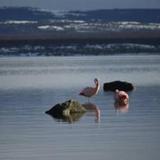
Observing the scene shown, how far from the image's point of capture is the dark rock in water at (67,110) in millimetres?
23402

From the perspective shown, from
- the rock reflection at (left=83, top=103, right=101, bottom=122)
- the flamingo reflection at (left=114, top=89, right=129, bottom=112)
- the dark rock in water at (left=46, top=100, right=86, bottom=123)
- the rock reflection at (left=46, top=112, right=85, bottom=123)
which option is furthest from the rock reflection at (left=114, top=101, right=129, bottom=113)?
the rock reflection at (left=46, top=112, right=85, bottom=123)

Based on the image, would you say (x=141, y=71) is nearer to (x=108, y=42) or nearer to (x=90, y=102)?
(x=90, y=102)

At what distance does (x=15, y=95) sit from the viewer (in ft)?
101

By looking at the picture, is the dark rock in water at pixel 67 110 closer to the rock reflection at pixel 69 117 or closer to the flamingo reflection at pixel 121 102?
the rock reflection at pixel 69 117

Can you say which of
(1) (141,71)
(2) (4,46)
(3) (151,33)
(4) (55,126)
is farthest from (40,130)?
(3) (151,33)

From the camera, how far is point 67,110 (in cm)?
2372

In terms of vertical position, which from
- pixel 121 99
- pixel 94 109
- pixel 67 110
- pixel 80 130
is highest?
pixel 80 130

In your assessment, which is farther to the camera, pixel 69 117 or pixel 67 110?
pixel 67 110

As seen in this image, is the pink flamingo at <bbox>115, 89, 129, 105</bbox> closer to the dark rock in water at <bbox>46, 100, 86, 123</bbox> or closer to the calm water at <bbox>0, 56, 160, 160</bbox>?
the calm water at <bbox>0, 56, 160, 160</bbox>

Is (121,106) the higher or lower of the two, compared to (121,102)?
higher

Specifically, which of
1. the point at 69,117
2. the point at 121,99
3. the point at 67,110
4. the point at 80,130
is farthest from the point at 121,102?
the point at 80,130

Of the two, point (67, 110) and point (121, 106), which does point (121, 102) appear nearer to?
point (121, 106)

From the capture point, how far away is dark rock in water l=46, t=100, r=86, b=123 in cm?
2340

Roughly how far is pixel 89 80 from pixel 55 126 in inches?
737
